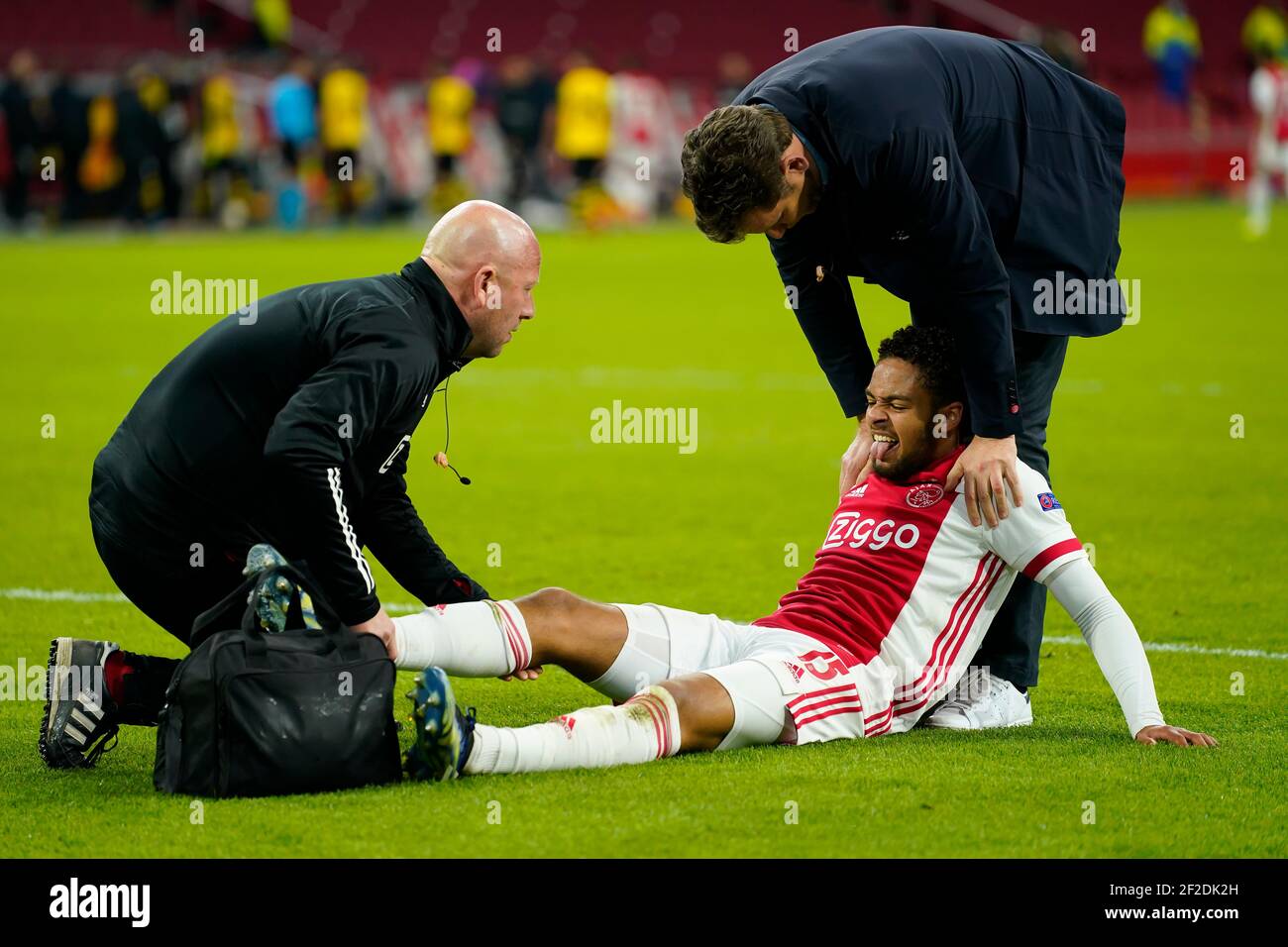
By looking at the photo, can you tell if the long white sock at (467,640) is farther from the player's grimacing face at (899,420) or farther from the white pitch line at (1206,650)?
the white pitch line at (1206,650)

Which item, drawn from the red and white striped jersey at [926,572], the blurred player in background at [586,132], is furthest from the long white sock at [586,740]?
the blurred player in background at [586,132]

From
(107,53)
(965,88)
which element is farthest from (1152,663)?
(107,53)

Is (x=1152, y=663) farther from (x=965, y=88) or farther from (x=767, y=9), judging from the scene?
(x=767, y=9)

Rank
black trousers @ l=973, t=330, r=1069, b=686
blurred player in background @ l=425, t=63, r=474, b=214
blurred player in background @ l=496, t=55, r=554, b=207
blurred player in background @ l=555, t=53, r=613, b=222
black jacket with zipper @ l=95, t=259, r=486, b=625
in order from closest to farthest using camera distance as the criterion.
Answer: black jacket with zipper @ l=95, t=259, r=486, b=625, black trousers @ l=973, t=330, r=1069, b=686, blurred player in background @ l=555, t=53, r=613, b=222, blurred player in background @ l=425, t=63, r=474, b=214, blurred player in background @ l=496, t=55, r=554, b=207

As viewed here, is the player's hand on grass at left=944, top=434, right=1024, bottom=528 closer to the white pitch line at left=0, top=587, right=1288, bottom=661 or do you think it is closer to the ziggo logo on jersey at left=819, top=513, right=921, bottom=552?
the ziggo logo on jersey at left=819, top=513, right=921, bottom=552

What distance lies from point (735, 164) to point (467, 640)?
1.54 metres

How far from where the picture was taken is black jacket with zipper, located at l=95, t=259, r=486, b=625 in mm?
4664

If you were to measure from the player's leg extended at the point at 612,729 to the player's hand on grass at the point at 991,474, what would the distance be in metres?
0.79

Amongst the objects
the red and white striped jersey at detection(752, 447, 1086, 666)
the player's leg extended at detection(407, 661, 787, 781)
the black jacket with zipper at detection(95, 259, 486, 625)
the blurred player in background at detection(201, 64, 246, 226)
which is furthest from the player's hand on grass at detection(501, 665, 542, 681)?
the blurred player in background at detection(201, 64, 246, 226)

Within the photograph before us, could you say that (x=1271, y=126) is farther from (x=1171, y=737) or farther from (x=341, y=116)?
(x=1171, y=737)

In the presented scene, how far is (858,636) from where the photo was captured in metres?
5.39

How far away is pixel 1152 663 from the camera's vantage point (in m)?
6.52

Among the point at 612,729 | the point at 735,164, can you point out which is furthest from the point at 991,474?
the point at 612,729

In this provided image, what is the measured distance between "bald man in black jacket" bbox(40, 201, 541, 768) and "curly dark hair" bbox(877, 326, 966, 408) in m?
1.16
